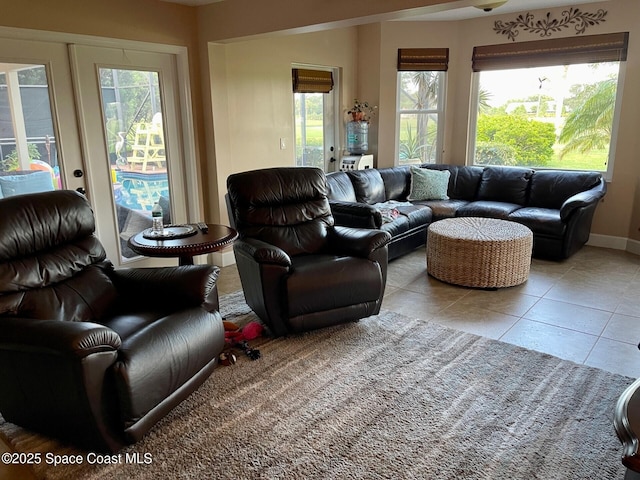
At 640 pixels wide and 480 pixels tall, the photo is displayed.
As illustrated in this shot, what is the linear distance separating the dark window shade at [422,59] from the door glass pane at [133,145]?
3096 mm

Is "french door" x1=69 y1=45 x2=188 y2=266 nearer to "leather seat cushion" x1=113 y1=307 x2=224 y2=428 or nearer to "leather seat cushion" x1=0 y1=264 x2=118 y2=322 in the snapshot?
"leather seat cushion" x1=0 y1=264 x2=118 y2=322

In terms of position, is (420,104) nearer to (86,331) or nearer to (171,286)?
(171,286)

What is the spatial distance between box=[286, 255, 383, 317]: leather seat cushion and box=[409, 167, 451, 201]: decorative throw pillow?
2.58 m

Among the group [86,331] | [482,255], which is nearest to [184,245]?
[86,331]

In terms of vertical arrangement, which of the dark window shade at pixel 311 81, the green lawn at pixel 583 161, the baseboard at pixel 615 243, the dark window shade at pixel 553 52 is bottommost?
the baseboard at pixel 615 243

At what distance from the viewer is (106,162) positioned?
391 cm

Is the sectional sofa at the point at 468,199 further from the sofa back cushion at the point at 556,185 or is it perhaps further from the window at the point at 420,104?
the window at the point at 420,104

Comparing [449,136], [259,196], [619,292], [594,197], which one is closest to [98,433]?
[259,196]

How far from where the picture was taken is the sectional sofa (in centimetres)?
454

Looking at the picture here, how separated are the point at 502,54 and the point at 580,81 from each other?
0.92 m

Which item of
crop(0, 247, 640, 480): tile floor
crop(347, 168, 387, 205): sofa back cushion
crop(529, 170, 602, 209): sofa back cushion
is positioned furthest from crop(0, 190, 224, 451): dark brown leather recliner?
crop(529, 170, 602, 209): sofa back cushion

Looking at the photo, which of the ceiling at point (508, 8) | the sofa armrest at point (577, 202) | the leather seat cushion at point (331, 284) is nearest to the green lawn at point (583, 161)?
the sofa armrest at point (577, 202)

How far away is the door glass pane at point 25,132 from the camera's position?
3.26 meters

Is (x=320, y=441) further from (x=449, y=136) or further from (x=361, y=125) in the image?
(x=449, y=136)
